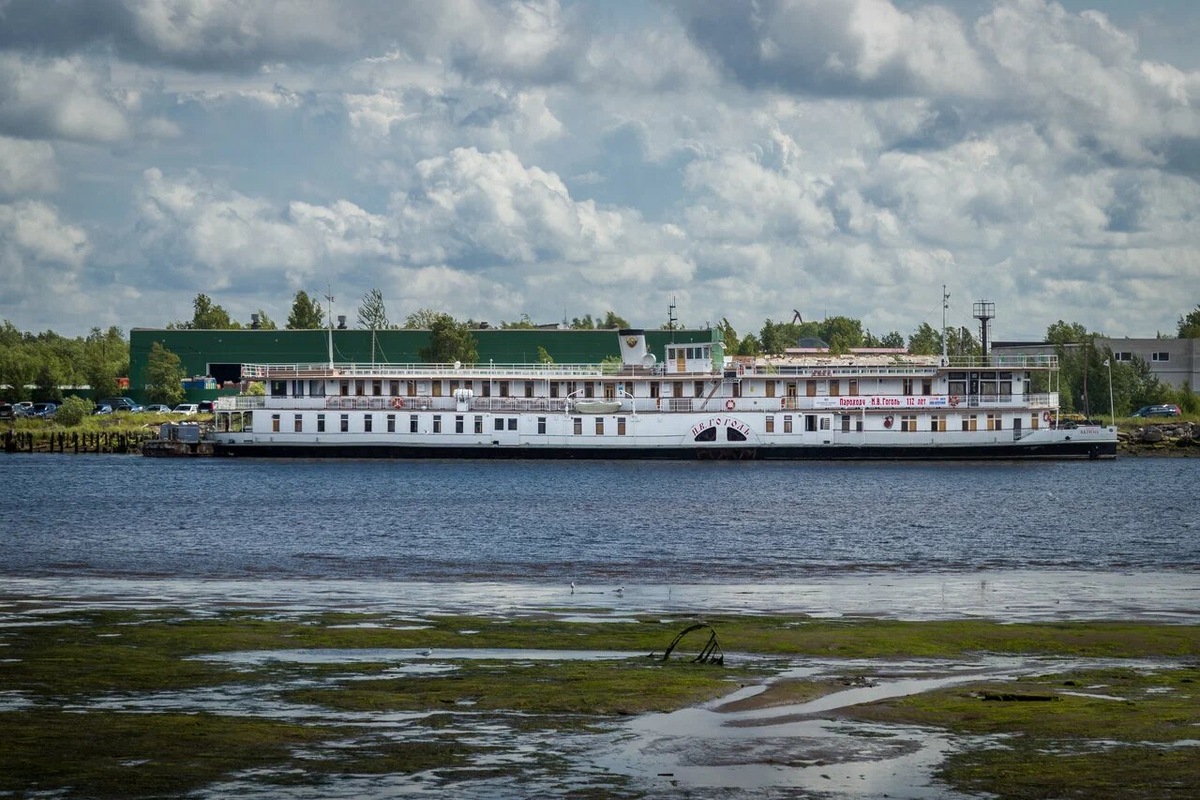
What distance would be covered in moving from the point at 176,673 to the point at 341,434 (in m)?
75.9

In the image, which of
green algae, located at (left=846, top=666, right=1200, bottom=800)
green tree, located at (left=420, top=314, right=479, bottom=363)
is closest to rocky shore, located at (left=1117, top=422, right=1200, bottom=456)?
green tree, located at (left=420, top=314, right=479, bottom=363)

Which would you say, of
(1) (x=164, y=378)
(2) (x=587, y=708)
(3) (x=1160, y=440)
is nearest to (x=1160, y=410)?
(3) (x=1160, y=440)

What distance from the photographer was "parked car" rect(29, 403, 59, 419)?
13200cm

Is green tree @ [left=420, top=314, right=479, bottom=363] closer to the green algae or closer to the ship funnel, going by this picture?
the ship funnel

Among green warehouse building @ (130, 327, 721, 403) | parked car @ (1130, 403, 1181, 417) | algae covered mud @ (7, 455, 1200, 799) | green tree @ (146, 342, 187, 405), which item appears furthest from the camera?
green warehouse building @ (130, 327, 721, 403)

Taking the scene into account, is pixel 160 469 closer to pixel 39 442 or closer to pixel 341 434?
pixel 341 434

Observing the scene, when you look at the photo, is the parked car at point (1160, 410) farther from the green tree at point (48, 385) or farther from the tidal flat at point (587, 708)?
the tidal flat at point (587, 708)

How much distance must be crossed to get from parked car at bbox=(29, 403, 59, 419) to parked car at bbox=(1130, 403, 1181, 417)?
9901 centimetres

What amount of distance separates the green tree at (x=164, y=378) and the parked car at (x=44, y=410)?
8999 mm

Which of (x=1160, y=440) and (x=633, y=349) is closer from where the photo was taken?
(x=633, y=349)

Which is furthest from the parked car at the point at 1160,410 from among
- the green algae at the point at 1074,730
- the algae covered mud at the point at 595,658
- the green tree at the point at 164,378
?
the green algae at the point at 1074,730

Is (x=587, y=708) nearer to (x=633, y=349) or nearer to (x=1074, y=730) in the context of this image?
(x=1074, y=730)

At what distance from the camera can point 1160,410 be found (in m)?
132

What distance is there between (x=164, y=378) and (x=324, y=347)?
51.1ft
